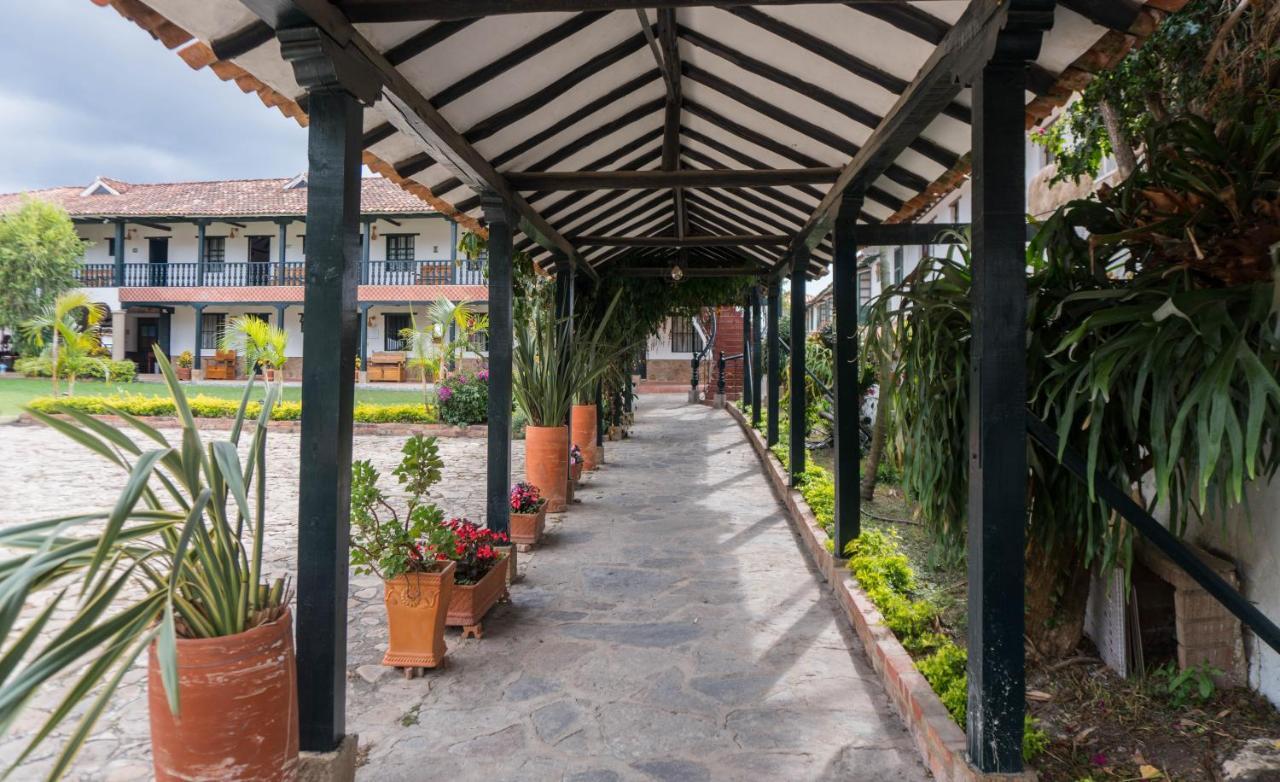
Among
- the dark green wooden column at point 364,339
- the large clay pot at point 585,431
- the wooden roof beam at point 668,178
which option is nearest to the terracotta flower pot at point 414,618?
the wooden roof beam at point 668,178

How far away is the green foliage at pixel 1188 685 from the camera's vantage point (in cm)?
251

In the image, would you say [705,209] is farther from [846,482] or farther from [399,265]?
[399,265]

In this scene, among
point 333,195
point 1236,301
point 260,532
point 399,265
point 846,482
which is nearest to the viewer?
point 260,532

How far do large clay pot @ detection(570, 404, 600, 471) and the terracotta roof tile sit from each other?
50.2 feet

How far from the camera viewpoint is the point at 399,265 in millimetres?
22484

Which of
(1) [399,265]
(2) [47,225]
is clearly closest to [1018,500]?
(1) [399,265]

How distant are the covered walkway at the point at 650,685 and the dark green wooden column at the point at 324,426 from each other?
0.43 meters

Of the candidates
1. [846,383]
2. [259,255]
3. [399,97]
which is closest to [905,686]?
[846,383]

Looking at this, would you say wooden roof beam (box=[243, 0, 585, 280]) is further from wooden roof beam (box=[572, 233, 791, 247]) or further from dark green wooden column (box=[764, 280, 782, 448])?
dark green wooden column (box=[764, 280, 782, 448])

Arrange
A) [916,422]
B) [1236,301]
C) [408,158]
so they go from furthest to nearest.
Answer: [408,158] < [916,422] < [1236,301]

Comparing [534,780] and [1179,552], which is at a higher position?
[1179,552]

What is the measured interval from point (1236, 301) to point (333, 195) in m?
2.71

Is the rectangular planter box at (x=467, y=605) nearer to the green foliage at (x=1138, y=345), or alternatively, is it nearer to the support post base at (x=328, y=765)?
the support post base at (x=328, y=765)

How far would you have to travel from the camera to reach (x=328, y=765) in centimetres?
214
